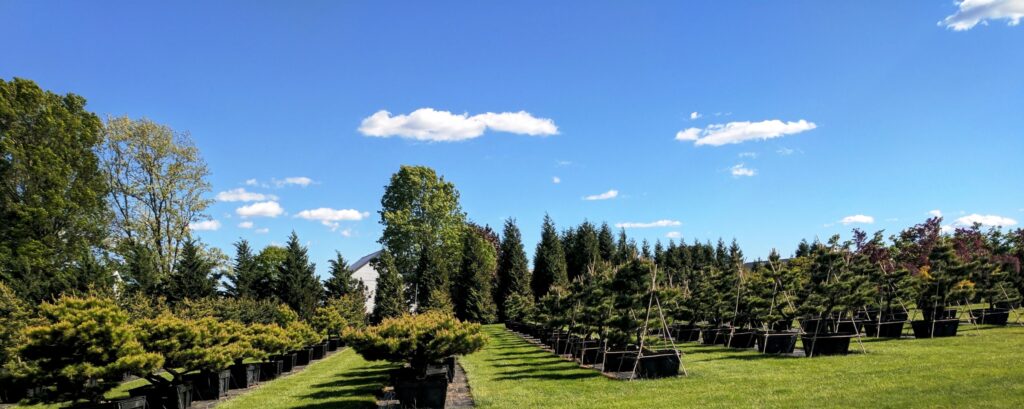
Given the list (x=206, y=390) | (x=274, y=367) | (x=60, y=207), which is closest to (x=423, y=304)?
(x=60, y=207)

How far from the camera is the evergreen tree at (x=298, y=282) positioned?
3400cm

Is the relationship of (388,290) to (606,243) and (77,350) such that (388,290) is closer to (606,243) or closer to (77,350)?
(606,243)

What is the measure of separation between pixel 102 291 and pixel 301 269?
51.2 ft

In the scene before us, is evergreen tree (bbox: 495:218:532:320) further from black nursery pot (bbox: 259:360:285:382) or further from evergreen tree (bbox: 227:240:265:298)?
black nursery pot (bbox: 259:360:285:382)

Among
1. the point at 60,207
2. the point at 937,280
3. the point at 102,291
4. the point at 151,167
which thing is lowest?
the point at 937,280

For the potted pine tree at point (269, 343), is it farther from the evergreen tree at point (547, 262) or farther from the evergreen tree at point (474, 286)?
the evergreen tree at point (547, 262)

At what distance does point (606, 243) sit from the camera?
5384 centimetres

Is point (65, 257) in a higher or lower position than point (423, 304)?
higher

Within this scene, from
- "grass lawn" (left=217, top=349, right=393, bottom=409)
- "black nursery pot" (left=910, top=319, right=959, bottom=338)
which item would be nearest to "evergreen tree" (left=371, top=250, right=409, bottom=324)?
"grass lawn" (left=217, top=349, right=393, bottom=409)

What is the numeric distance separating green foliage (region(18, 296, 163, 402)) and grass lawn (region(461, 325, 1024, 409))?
19.7 ft

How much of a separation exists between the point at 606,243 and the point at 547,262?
8.54 m

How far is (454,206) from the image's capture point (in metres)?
50.9

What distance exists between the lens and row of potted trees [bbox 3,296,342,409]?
902 centimetres

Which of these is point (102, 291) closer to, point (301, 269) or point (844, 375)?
point (301, 269)
